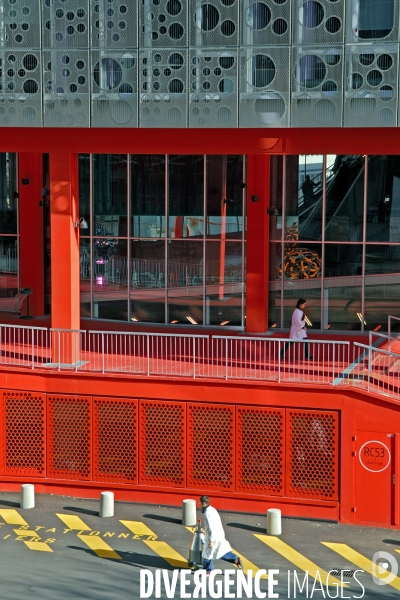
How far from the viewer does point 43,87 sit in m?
22.3

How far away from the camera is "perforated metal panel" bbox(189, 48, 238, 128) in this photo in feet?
70.9

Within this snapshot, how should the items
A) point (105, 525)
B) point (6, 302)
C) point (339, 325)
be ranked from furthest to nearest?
point (6, 302) < point (339, 325) < point (105, 525)

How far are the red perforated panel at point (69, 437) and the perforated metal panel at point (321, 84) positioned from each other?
7661 mm

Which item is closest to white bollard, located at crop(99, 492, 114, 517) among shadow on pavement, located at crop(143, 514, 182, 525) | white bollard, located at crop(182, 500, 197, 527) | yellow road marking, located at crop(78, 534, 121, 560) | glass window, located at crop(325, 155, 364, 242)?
shadow on pavement, located at crop(143, 514, 182, 525)

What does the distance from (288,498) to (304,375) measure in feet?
8.34

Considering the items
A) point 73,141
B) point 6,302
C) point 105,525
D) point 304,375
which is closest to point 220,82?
point 73,141

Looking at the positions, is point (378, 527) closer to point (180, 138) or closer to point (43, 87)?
point (180, 138)

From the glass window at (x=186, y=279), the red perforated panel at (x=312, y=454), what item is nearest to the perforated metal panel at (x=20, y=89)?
the glass window at (x=186, y=279)

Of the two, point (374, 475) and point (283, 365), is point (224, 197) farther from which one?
point (374, 475)

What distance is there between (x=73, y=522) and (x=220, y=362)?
4901 millimetres

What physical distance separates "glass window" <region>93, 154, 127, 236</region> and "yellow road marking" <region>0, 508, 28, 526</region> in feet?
34.0

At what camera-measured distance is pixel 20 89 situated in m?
22.5

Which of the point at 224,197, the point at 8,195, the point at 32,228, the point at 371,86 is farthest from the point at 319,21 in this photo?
the point at 8,195

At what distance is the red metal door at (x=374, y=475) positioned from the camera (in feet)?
66.9
